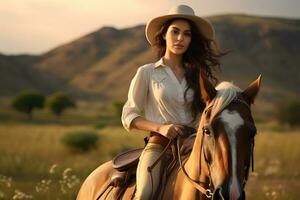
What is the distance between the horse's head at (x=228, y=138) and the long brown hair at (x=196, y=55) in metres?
1.01

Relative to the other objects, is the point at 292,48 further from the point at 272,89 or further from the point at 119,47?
the point at 119,47

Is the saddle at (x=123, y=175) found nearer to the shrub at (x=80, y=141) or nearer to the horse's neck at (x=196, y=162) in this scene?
the horse's neck at (x=196, y=162)

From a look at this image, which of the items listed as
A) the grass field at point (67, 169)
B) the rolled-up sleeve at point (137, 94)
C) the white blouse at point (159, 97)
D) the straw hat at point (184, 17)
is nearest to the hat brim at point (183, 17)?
the straw hat at point (184, 17)

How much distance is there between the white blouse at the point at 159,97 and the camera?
4.46 meters

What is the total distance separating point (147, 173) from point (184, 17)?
4.29 feet

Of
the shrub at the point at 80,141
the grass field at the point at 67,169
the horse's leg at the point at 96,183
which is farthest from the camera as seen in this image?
the shrub at the point at 80,141

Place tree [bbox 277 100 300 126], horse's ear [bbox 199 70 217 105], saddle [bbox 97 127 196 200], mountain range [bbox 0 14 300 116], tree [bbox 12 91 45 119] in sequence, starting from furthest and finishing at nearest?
1. mountain range [bbox 0 14 300 116]
2. tree [bbox 12 91 45 119]
3. tree [bbox 277 100 300 126]
4. saddle [bbox 97 127 196 200]
5. horse's ear [bbox 199 70 217 105]

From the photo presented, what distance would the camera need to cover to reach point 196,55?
15.8 feet

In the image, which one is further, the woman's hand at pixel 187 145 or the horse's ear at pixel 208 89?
the woman's hand at pixel 187 145

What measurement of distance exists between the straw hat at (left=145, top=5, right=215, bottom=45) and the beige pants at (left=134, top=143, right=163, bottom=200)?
1.05 metres

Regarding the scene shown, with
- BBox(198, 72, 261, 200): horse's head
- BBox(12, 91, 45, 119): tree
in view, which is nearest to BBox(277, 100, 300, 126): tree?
BBox(12, 91, 45, 119): tree

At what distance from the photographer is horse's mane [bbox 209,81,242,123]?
338 centimetres

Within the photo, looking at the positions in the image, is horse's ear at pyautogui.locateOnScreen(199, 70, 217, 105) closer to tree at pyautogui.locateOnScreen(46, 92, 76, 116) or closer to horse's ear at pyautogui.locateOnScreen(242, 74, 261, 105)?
horse's ear at pyautogui.locateOnScreen(242, 74, 261, 105)

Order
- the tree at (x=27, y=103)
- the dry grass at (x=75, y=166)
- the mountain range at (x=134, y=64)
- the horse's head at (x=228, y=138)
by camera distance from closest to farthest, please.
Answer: the horse's head at (x=228, y=138) < the dry grass at (x=75, y=166) < the tree at (x=27, y=103) < the mountain range at (x=134, y=64)
